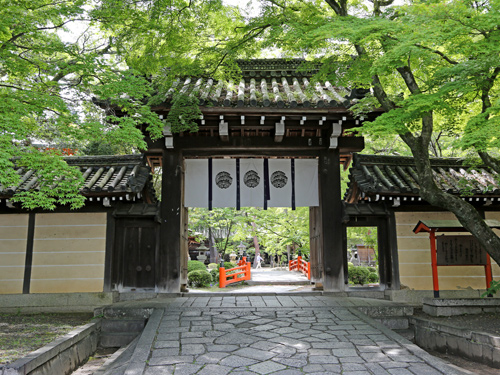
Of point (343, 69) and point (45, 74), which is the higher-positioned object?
point (343, 69)

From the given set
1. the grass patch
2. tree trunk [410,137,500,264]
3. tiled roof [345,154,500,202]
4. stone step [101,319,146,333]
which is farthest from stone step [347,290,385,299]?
the grass patch

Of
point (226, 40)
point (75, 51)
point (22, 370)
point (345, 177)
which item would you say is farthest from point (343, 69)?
point (345, 177)

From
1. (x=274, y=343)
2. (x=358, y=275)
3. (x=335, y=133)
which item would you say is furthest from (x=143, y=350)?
(x=358, y=275)

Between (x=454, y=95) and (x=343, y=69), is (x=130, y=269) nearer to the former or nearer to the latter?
(x=343, y=69)

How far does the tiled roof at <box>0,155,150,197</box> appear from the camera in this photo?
9.07m

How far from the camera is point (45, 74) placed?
6.45 meters

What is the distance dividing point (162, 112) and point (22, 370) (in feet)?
20.4

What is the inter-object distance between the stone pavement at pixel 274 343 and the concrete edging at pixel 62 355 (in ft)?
4.21

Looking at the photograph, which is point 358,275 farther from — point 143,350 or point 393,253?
point 143,350

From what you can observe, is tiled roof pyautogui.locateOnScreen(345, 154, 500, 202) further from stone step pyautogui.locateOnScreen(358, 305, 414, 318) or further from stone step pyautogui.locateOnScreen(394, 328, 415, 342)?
stone step pyautogui.locateOnScreen(394, 328, 415, 342)

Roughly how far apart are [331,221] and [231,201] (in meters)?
2.87

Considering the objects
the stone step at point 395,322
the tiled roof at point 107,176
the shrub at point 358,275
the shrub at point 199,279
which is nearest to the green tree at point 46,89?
the tiled roof at point 107,176

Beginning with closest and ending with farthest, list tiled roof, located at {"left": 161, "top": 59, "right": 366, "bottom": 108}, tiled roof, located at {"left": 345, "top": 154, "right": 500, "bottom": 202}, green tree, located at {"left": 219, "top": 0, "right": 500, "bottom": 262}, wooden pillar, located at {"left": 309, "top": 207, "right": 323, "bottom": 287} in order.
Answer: green tree, located at {"left": 219, "top": 0, "right": 500, "bottom": 262} → tiled roof, located at {"left": 161, "top": 59, "right": 366, "bottom": 108} → tiled roof, located at {"left": 345, "top": 154, "right": 500, "bottom": 202} → wooden pillar, located at {"left": 309, "top": 207, "right": 323, "bottom": 287}

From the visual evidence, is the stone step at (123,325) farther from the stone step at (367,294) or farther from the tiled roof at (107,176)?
the stone step at (367,294)
